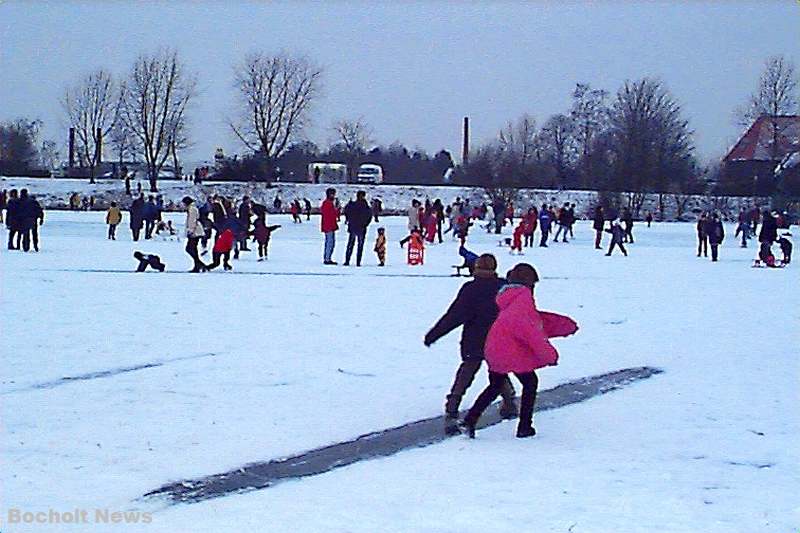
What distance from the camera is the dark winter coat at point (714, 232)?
30467mm

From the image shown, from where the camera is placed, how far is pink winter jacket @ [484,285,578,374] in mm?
7895

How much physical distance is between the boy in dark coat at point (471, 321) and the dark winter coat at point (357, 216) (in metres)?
15.5

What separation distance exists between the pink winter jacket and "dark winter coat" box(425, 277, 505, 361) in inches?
13.4

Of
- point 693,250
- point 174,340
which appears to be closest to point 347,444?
point 174,340

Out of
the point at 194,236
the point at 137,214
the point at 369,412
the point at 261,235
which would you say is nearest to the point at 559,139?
the point at 137,214

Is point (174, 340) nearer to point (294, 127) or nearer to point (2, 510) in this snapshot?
point (2, 510)

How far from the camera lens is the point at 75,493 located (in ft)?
21.1

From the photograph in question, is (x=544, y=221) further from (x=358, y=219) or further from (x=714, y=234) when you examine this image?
(x=358, y=219)

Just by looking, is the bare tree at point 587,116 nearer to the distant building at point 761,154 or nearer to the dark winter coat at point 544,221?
the distant building at point 761,154

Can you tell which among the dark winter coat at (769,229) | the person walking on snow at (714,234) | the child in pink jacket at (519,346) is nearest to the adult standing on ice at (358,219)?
the dark winter coat at (769,229)

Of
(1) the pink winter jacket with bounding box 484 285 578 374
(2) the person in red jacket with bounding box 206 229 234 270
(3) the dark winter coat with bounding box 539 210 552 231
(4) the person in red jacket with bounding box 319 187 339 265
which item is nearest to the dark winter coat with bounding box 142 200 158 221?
(3) the dark winter coat with bounding box 539 210 552 231

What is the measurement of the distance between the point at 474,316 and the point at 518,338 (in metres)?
0.57

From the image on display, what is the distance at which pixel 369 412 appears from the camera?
8.85 meters

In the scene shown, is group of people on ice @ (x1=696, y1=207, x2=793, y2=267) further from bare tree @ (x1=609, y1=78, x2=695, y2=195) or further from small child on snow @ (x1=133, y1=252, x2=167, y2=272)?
bare tree @ (x1=609, y1=78, x2=695, y2=195)
